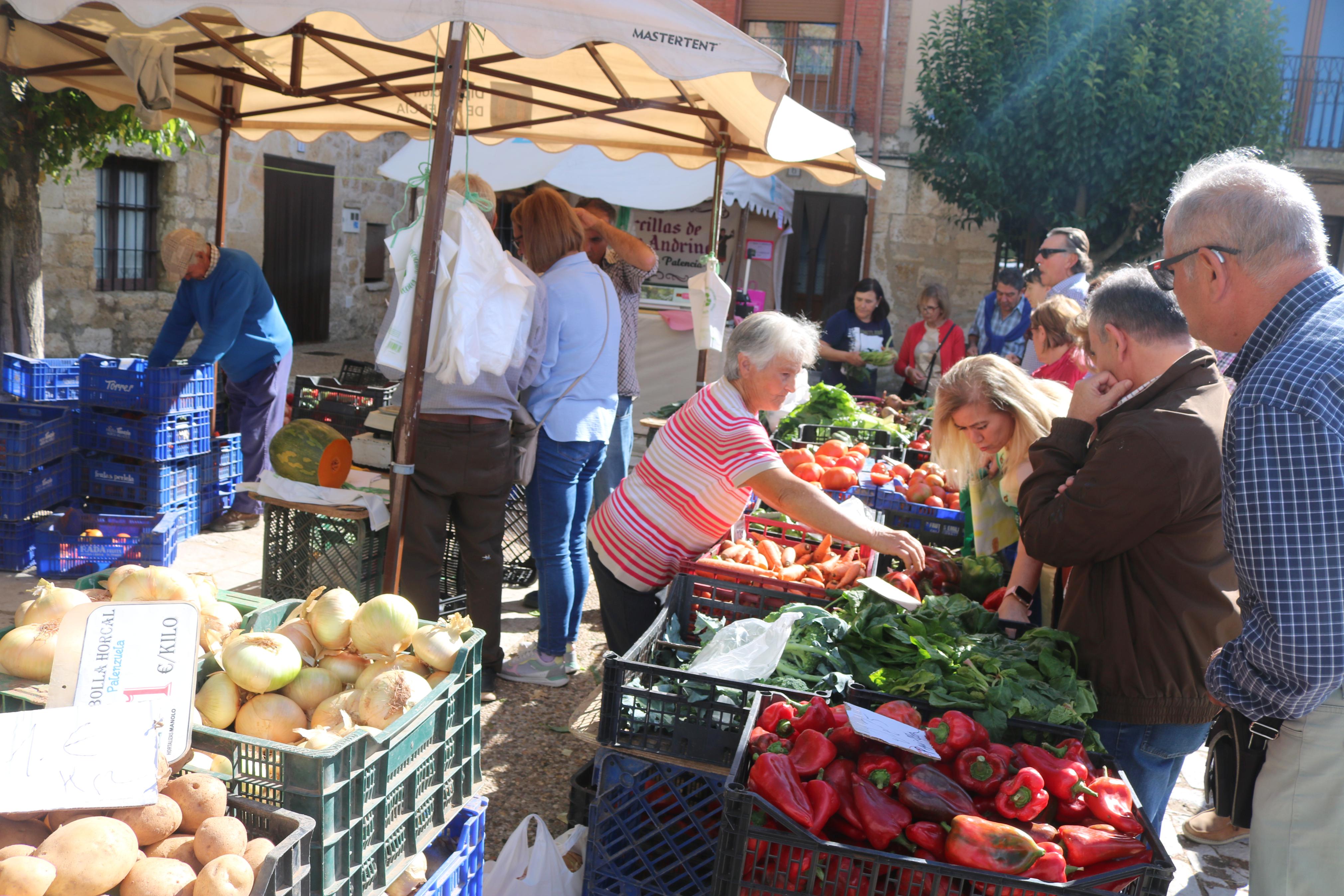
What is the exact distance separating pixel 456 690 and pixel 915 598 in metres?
1.37

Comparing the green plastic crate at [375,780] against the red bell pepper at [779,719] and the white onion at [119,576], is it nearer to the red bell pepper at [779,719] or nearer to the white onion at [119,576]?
the white onion at [119,576]

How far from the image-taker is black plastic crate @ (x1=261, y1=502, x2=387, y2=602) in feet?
14.1

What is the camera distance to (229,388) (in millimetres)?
6410

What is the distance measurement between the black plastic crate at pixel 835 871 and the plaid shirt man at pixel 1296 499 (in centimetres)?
40

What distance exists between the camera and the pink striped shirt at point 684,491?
3287mm

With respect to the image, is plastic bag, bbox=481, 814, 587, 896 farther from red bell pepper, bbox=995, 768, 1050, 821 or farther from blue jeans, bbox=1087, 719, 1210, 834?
blue jeans, bbox=1087, 719, 1210, 834

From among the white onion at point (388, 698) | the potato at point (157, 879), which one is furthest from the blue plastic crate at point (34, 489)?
the potato at point (157, 879)

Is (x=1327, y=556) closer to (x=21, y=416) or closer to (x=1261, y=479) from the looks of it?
(x=1261, y=479)

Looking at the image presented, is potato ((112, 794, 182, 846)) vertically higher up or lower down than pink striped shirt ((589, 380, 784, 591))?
lower down

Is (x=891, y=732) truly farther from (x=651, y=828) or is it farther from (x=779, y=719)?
(x=651, y=828)

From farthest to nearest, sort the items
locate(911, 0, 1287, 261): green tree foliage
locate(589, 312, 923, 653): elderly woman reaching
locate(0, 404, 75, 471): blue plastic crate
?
locate(911, 0, 1287, 261): green tree foliage → locate(0, 404, 75, 471): blue plastic crate → locate(589, 312, 923, 653): elderly woman reaching

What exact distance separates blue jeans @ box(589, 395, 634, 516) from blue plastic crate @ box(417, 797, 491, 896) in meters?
3.36

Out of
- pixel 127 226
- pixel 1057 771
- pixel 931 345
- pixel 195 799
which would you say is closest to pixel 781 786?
pixel 1057 771

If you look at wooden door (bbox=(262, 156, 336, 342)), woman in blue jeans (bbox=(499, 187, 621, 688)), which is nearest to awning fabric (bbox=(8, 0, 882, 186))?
woman in blue jeans (bbox=(499, 187, 621, 688))
